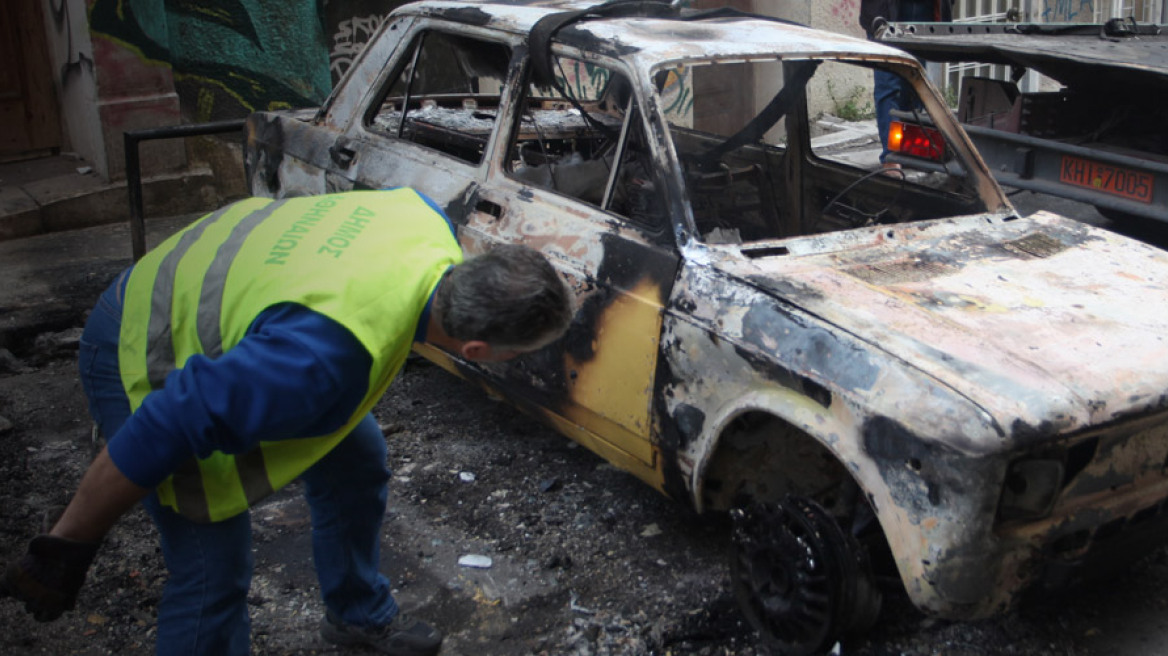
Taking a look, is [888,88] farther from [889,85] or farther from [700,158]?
[700,158]

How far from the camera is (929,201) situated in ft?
12.3

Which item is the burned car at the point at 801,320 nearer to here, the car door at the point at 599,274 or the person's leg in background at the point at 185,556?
the car door at the point at 599,274

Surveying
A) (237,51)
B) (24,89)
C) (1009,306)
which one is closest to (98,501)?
(1009,306)

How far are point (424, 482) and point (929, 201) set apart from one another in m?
2.03

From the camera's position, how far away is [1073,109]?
19.2 feet

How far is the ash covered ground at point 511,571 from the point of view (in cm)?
289

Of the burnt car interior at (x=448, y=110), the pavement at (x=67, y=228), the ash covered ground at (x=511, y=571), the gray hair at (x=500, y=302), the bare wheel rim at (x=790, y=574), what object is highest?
the burnt car interior at (x=448, y=110)

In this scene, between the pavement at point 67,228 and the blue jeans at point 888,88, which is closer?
the pavement at point 67,228

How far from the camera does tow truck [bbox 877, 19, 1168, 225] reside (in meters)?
5.08

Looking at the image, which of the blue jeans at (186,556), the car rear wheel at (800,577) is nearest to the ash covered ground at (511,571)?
the car rear wheel at (800,577)

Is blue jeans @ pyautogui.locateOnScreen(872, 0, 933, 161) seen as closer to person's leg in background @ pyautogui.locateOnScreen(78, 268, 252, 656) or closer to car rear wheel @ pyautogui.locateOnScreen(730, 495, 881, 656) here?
car rear wheel @ pyautogui.locateOnScreen(730, 495, 881, 656)

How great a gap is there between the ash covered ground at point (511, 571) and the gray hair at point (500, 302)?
1198 millimetres

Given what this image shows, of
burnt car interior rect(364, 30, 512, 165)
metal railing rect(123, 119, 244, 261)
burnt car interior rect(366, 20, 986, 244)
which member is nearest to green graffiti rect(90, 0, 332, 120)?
metal railing rect(123, 119, 244, 261)

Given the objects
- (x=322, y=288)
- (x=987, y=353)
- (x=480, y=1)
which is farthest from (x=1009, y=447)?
(x=480, y=1)
